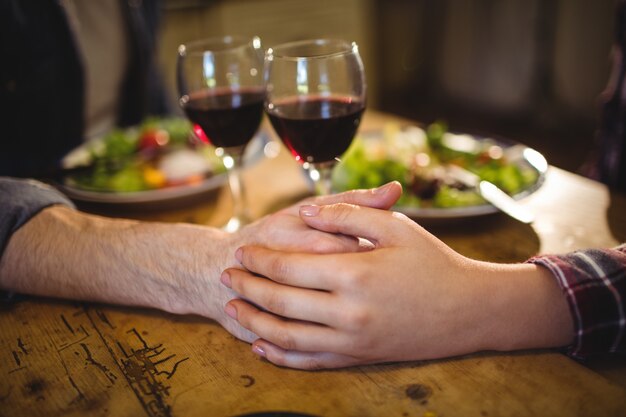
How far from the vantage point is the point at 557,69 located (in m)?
4.17

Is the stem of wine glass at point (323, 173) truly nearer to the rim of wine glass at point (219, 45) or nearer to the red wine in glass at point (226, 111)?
A: the red wine in glass at point (226, 111)

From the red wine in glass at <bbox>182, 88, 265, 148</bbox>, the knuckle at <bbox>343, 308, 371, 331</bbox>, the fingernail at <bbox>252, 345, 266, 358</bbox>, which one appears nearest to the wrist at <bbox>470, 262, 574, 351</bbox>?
the knuckle at <bbox>343, 308, 371, 331</bbox>

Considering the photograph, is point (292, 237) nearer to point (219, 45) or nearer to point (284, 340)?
point (284, 340)

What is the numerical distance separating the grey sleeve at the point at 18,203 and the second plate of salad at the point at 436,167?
1.83 ft

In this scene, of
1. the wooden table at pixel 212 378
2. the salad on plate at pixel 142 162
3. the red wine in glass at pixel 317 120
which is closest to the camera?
the wooden table at pixel 212 378

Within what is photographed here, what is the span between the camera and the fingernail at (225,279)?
72 centimetres

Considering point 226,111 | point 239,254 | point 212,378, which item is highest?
point 226,111

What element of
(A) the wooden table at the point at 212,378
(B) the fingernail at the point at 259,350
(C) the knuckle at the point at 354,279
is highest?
(C) the knuckle at the point at 354,279

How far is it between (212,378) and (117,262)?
0.27 m

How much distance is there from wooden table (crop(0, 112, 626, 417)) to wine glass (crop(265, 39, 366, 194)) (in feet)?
1.05

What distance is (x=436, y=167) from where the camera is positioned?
118cm

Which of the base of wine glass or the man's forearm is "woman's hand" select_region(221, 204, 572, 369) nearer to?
the man's forearm

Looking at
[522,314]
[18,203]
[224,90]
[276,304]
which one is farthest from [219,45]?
[522,314]

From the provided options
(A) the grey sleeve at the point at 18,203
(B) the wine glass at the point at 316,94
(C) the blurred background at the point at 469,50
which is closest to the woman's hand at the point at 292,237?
(B) the wine glass at the point at 316,94
